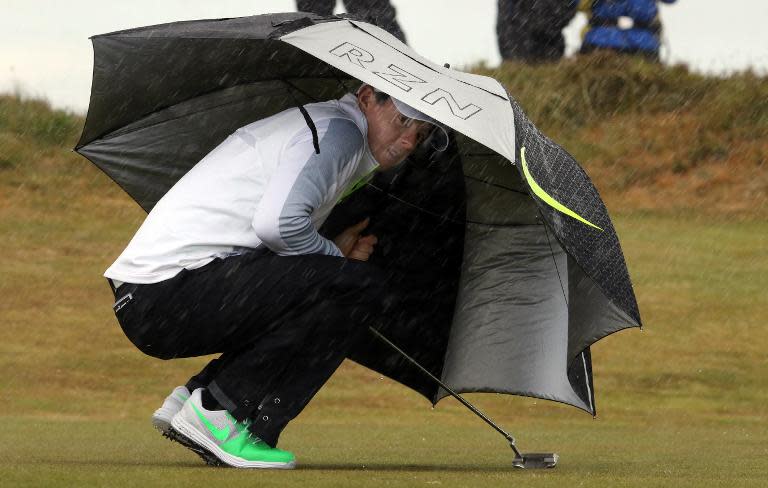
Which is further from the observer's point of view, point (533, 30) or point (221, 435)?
point (533, 30)

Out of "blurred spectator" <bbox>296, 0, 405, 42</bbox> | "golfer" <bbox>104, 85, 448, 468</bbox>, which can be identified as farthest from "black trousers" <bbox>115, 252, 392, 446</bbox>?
"blurred spectator" <bbox>296, 0, 405, 42</bbox>

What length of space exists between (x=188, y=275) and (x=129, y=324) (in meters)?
0.28

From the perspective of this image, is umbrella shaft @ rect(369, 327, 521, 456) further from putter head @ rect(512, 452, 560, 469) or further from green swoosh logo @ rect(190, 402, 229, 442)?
green swoosh logo @ rect(190, 402, 229, 442)

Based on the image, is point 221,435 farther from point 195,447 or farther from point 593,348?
point 593,348

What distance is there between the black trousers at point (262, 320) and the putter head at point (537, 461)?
95 cm

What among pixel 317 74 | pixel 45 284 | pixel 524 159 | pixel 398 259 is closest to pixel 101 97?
pixel 317 74

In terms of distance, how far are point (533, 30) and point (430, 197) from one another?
49.1 ft

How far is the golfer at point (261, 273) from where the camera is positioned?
4922mm

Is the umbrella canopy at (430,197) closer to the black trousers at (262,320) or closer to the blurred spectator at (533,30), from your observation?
the black trousers at (262,320)

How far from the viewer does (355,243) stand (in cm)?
552

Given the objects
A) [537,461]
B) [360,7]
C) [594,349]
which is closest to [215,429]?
[537,461]

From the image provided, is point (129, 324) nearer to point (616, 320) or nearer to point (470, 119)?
point (470, 119)

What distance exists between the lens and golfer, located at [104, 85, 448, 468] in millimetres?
4922

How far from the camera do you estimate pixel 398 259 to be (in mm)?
6047
